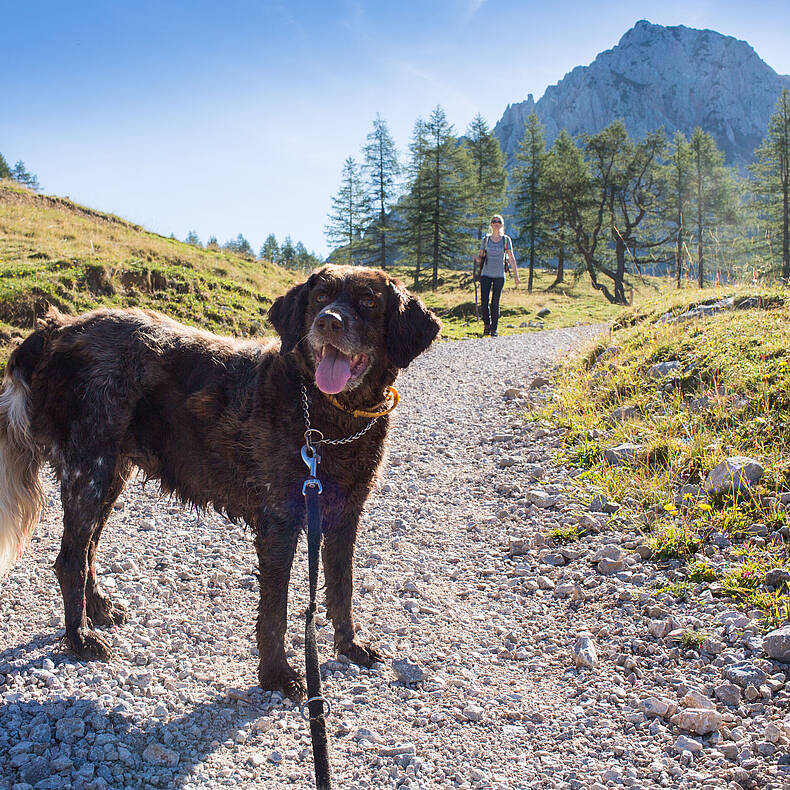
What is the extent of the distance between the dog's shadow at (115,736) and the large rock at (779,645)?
8.56 feet

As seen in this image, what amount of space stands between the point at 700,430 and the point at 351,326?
4.08 metres

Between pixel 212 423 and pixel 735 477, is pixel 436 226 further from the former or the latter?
pixel 212 423

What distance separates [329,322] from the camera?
322cm

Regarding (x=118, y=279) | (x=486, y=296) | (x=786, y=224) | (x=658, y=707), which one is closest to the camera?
(x=658, y=707)

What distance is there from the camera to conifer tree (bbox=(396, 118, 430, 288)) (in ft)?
157

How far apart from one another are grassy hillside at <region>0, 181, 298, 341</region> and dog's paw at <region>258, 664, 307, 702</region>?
29.4 ft

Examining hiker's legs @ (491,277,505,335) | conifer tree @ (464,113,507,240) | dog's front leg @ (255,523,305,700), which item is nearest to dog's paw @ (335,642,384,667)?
dog's front leg @ (255,523,305,700)

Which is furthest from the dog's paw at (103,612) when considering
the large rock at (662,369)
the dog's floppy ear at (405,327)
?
the large rock at (662,369)

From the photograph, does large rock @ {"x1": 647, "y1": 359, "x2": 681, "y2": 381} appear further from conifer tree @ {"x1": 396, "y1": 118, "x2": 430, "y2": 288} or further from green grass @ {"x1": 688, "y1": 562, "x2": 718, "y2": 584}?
conifer tree @ {"x1": 396, "y1": 118, "x2": 430, "y2": 288}

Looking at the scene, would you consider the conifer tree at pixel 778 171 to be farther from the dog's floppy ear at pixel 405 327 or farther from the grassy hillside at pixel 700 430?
the dog's floppy ear at pixel 405 327

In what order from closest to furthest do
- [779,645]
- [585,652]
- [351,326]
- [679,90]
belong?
[779,645], [351,326], [585,652], [679,90]

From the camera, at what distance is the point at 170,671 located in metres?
3.26

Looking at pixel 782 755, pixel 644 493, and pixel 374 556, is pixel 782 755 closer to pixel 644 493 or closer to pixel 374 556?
pixel 644 493

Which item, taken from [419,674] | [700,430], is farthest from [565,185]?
[419,674]
